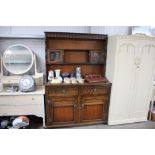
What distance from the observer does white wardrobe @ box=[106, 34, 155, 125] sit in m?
2.21

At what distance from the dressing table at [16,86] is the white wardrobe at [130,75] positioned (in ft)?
3.94

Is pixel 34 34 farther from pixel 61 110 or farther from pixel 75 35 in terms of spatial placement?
pixel 61 110

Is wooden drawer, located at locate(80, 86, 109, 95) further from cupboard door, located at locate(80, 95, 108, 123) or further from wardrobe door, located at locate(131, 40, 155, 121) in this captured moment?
wardrobe door, located at locate(131, 40, 155, 121)

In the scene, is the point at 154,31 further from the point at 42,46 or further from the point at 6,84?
the point at 6,84

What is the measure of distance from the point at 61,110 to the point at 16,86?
33.9 inches

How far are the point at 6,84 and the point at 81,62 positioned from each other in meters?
1.33

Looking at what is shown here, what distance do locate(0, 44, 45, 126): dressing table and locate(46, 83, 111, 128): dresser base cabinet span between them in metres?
0.16

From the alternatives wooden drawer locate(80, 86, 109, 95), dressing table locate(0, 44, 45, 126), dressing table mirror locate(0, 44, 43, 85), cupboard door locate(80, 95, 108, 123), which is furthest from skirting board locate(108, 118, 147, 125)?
dressing table mirror locate(0, 44, 43, 85)

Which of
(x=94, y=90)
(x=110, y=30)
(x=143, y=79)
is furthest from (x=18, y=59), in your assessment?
(x=143, y=79)

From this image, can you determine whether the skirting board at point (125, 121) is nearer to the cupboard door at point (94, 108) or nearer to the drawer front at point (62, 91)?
the cupboard door at point (94, 108)
